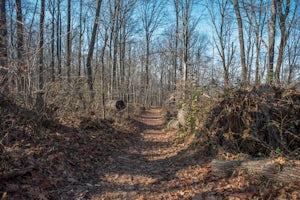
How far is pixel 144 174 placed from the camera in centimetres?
442

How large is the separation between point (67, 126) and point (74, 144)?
1185 millimetres

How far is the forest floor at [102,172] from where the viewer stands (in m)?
3.19

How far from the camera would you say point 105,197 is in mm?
3373

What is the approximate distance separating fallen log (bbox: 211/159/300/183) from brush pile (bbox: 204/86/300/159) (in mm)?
941

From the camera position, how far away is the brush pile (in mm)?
4636

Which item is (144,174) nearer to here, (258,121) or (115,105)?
(258,121)

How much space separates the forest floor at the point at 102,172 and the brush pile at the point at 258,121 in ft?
2.64

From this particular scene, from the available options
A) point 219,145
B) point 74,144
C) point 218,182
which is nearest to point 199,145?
point 219,145

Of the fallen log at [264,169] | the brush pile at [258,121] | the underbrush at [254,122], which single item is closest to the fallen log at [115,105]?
the underbrush at [254,122]

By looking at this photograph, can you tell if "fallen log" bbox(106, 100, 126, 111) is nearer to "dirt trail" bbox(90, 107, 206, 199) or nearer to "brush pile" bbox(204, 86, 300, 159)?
"dirt trail" bbox(90, 107, 206, 199)

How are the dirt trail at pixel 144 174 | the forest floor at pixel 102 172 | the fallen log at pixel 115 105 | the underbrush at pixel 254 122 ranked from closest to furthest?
the forest floor at pixel 102 172
the dirt trail at pixel 144 174
the underbrush at pixel 254 122
the fallen log at pixel 115 105

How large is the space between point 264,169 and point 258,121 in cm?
173

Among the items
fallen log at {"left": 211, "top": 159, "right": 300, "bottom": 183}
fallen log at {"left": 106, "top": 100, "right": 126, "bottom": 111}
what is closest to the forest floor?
fallen log at {"left": 211, "top": 159, "right": 300, "bottom": 183}

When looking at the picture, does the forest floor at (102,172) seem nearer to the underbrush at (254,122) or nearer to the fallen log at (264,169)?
the fallen log at (264,169)
